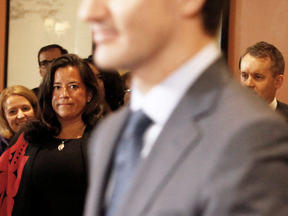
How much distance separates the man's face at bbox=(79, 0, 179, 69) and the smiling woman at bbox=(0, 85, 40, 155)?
1689 millimetres

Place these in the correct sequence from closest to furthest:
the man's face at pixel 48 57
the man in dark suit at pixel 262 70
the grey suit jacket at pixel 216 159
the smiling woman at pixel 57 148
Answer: the grey suit jacket at pixel 216 159, the smiling woman at pixel 57 148, the man in dark suit at pixel 262 70, the man's face at pixel 48 57

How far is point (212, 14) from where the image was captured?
0.39 meters

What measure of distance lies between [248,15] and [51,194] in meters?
1.65

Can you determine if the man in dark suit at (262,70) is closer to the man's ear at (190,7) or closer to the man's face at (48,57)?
the man's face at (48,57)

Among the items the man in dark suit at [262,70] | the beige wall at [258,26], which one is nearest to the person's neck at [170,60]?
the man in dark suit at [262,70]

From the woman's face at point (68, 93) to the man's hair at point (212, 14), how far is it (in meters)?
1.18

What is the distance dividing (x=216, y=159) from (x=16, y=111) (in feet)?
6.09

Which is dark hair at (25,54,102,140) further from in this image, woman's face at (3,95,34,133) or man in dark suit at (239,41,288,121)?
man in dark suit at (239,41,288,121)

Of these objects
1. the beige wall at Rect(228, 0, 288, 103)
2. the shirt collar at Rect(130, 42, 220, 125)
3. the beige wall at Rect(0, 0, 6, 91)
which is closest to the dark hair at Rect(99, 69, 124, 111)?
the beige wall at Rect(228, 0, 288, 103)

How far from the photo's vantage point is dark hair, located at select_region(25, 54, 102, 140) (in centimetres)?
155

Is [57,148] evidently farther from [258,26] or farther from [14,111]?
[258,26]

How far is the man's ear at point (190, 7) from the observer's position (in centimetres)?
37

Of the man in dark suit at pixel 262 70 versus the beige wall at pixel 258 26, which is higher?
the beige wall at pixel 258 26

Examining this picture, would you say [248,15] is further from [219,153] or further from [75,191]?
[219,153]
